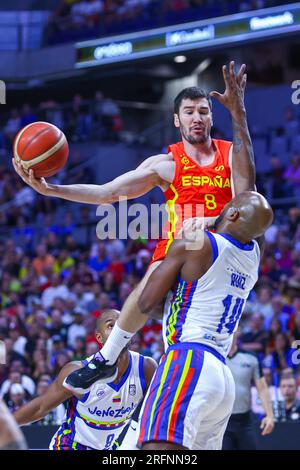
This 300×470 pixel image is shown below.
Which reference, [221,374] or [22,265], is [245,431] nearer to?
[221,374]

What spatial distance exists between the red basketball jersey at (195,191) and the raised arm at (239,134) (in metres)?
0.22

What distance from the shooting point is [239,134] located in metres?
5.90

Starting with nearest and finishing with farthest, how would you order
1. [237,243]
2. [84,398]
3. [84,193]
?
1. [237,243]
2. [84,193]
3. [84,398]

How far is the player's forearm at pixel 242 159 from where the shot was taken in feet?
19.2

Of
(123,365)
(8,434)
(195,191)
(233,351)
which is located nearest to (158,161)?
(195,191)

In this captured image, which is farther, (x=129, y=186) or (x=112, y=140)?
(x=112, y=140)

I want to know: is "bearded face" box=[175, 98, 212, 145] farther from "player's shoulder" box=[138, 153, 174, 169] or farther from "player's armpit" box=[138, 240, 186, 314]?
"player's armpit" box=[138, 240, 186, 314]

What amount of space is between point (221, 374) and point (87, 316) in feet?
26.5

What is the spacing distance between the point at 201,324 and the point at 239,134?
149 centimetres

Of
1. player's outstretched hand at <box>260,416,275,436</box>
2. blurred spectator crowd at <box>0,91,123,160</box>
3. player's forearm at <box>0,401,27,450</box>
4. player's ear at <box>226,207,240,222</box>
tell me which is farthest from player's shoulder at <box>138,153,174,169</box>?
blurred spectator crowd at <box>0,91,123,160</box>

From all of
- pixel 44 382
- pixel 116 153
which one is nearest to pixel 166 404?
pixel 44 382

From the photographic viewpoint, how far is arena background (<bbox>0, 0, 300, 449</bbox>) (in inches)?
467

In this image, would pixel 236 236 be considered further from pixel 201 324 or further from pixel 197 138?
pixel 197 138

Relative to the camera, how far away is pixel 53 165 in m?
6.07
